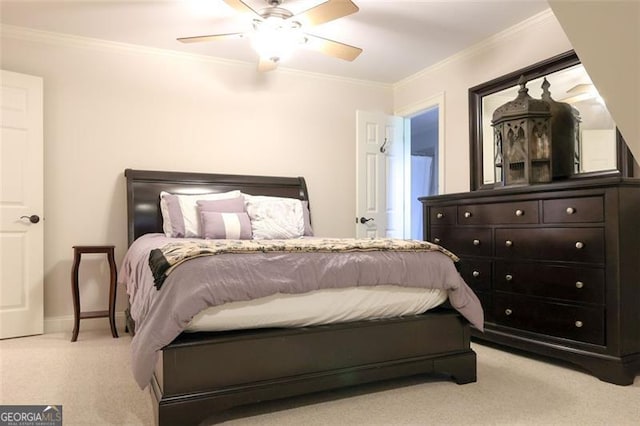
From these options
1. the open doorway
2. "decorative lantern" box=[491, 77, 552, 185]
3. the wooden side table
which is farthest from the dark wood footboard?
the open doorway

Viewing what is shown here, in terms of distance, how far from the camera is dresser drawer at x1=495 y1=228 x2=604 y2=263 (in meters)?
2.46

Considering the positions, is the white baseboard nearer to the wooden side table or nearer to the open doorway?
the wooden side table

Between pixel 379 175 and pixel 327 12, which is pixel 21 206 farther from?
pixel 379 175

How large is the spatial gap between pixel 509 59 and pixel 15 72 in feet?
13.2

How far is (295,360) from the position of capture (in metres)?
2.02

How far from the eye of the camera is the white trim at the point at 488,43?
11.1 feet

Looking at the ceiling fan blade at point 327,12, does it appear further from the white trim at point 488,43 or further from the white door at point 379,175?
the white door at point 379,175

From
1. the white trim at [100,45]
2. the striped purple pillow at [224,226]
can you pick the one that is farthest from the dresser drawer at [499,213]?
the white trim at [100,45]

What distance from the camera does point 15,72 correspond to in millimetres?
3514

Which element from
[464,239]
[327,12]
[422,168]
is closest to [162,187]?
[327,12]

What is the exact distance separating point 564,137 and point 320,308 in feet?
7.41

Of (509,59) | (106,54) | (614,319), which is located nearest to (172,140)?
(106,54)

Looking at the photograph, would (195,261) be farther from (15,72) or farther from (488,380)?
(15,72)

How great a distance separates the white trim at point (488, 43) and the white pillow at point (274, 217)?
2001 mm
